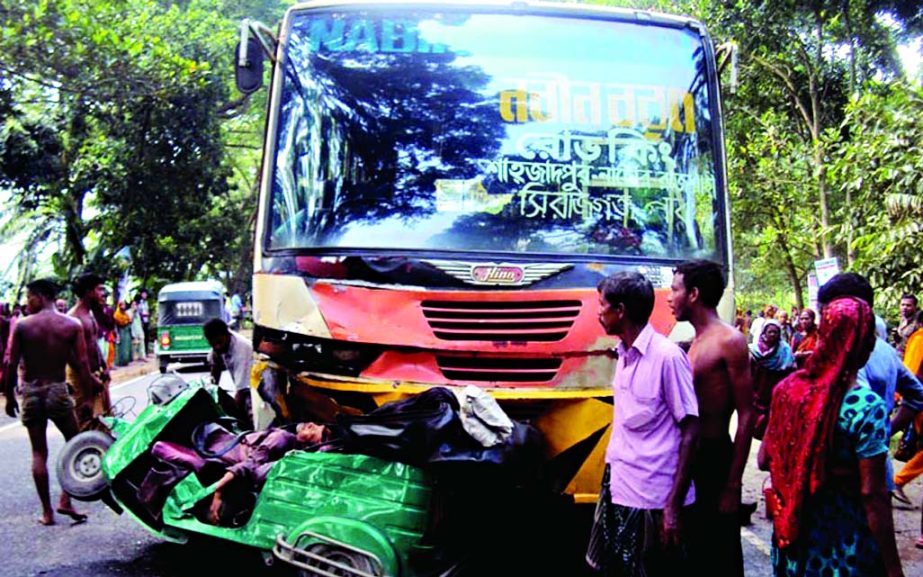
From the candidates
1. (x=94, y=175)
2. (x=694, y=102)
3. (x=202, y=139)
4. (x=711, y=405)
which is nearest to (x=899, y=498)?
(x=694, y=102)

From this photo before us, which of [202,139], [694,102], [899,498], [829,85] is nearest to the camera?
[694,102]

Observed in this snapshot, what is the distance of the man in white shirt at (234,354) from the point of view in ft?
23.9

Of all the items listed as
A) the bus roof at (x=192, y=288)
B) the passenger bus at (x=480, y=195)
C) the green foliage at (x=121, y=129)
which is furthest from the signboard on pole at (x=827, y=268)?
the bus roof at (x=192, y=288)

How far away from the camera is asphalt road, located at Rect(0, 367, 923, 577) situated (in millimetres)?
5559

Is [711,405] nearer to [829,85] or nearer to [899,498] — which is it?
[899,498]

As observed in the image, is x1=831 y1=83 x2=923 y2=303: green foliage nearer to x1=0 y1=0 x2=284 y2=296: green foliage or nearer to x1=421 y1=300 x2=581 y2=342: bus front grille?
x1=421 y1=300 x2=581 y2=342: bus front grille

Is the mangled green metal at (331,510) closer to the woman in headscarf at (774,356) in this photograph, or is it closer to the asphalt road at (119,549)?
the asphalt road at (119,549)

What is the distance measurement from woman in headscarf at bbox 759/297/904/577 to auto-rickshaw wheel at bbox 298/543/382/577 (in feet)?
6.53

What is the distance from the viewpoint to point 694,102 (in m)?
6.21

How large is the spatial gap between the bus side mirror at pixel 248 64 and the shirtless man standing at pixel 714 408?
3.22 m

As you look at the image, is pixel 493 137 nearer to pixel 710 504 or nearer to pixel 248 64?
pixel 248 64

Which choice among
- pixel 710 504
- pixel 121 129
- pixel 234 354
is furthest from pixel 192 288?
pixel 710 504

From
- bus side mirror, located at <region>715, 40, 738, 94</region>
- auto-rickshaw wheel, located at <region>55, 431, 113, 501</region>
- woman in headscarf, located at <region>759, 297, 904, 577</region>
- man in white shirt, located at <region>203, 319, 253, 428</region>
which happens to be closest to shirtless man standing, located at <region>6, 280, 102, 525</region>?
auto-rickshaw wheel, located at <region>55, 431, 113, 501</region>

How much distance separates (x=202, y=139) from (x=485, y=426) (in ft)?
65.2
